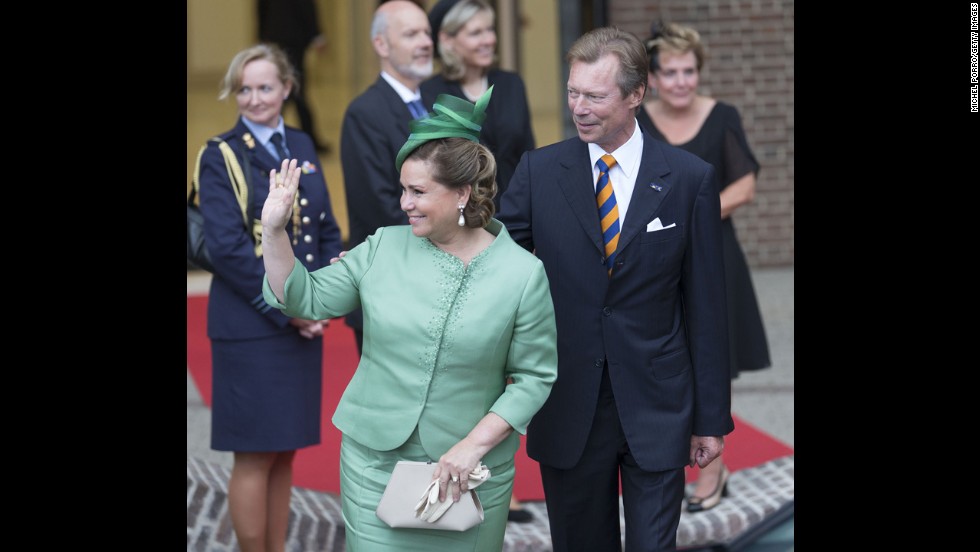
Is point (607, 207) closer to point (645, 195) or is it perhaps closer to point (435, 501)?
point (645, 195)

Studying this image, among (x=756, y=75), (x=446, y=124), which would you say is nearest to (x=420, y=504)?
(x=446, y=124)

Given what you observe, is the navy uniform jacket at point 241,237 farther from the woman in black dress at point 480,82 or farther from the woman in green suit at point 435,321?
the woman in green suit at point 435,321

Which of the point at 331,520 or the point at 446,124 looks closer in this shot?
the point at 446,124

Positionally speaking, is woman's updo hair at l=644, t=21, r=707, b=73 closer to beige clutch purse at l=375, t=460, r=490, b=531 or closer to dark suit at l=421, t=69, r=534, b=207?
dark suit at l=421, t=69, r=534, b=207

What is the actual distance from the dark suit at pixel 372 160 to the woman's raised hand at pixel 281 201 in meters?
1.44

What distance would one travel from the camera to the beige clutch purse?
3.43 metres

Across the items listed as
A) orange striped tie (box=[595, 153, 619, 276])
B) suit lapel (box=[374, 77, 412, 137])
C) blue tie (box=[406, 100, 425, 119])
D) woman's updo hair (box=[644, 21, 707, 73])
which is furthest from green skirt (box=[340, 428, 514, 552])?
woman's updo hair (box=[644, 21, 707, 73])

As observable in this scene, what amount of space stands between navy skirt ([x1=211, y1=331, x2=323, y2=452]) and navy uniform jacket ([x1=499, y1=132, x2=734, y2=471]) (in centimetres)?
120

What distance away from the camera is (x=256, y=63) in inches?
189

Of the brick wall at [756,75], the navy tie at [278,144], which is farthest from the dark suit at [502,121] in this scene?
the brick wall at [756,75]

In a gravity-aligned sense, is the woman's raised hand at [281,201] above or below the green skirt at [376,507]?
above

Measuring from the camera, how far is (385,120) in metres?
5.08

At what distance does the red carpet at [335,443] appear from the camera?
5992 millimetres

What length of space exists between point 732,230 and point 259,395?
7.10ft
